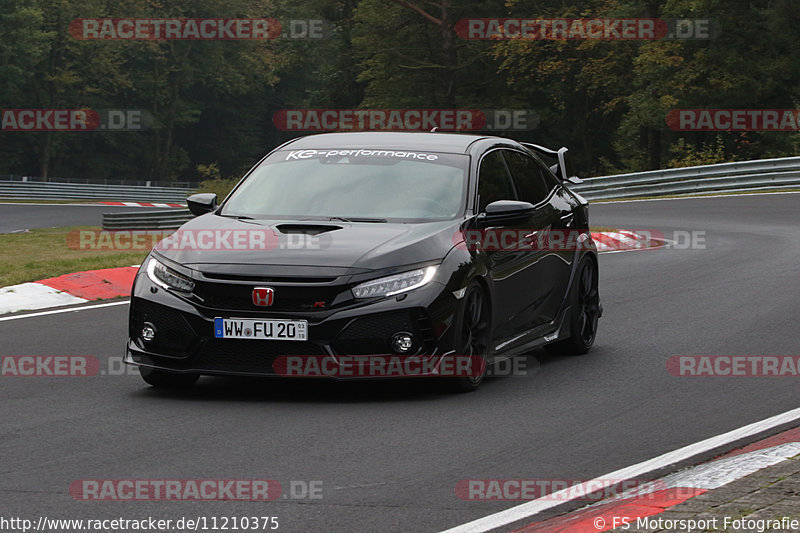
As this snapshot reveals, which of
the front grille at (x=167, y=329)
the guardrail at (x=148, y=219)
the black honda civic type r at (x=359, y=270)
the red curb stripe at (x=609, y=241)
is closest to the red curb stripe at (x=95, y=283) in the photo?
the black honda civic type r at (x=359, y=270)

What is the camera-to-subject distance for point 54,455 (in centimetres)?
661

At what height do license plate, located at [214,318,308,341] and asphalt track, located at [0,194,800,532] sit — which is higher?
license plate, located at [214,318,308,341]

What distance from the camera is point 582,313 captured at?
35.1 ft

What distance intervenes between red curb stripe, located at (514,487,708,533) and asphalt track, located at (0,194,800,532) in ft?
1.07

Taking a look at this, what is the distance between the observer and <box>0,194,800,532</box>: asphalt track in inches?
225

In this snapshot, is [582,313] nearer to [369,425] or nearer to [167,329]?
[369,425]

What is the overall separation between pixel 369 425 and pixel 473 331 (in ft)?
4.55

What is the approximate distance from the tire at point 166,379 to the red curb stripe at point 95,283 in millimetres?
5152

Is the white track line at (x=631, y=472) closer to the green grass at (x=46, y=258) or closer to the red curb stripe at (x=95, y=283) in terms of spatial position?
the red curb stripe at (x=95, y=283)

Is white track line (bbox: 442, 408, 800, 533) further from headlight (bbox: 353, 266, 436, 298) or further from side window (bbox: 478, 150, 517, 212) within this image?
side window (bbox: 478, 150, 517, 212)

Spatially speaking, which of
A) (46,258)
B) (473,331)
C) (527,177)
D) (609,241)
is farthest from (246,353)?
(609,241)

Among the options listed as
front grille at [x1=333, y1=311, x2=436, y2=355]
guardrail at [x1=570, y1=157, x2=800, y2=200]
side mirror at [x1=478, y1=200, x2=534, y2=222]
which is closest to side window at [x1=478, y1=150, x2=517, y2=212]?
side mirror at [x1=478, y1=200, x2=534, y2=222]

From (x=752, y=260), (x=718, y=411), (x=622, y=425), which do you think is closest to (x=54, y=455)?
(x=622, y=425)

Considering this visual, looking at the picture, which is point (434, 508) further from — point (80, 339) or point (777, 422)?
point (80, 339)
